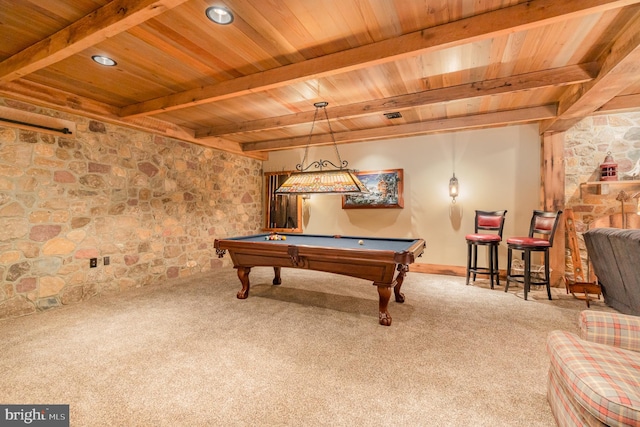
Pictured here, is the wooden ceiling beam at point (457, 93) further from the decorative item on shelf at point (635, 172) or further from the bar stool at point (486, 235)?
the decorative item on shelf at point (635, 172)

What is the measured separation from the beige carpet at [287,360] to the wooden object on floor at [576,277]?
0.56ft

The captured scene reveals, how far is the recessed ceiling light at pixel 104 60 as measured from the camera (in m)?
2.53

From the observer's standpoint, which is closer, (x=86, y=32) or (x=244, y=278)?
(x=86, y=32)

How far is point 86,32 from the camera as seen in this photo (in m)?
1.97

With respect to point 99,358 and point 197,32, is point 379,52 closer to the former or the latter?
point 197,32

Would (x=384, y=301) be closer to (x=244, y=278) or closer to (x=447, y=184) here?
(x=244, y=278)

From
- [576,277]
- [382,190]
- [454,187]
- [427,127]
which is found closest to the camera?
[576,277]

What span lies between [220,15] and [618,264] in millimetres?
4088

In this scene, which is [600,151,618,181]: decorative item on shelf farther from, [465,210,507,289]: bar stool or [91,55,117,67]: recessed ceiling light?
[91,55,117,67]: recessed ceiling light

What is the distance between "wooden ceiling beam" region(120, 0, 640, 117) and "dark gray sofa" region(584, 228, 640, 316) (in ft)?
6.38

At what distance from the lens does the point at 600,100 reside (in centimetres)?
296

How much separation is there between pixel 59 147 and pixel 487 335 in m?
4.92

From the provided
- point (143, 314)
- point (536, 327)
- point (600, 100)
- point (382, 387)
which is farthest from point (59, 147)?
point (600, 100)

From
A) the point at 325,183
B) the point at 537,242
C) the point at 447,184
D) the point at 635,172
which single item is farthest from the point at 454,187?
the point at 325,183
